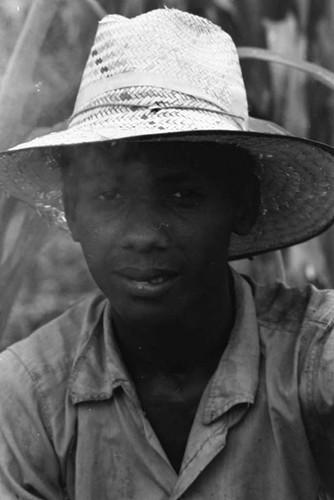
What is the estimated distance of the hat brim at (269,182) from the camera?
183 centimetres

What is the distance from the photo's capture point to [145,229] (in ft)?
5.73

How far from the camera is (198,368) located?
1995mm

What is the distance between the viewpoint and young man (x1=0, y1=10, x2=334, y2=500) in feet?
5.86

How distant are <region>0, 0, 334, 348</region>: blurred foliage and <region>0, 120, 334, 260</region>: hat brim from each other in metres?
0.29

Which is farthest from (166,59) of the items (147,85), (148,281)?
(148,281)

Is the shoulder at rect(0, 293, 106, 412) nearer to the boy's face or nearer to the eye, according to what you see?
the boy's face

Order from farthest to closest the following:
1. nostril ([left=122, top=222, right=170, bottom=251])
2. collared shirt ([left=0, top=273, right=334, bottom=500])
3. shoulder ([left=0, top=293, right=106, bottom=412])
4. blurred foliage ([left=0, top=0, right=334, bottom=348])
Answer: blurred foliage ([left=0, top=0, right=334, bottom=348]) < shoulder ([left=0, top=293, right=106, bottom=412]) < collared shirt ([left=0, top=273, right=334, bottom=500]) < nostril ([left=122, top=222, right=170, bottom=251])

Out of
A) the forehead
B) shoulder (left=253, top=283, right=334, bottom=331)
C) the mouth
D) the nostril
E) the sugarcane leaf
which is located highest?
the sugarcane leaf

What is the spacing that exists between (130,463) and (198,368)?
24cm

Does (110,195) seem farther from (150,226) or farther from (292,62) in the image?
(292,62)

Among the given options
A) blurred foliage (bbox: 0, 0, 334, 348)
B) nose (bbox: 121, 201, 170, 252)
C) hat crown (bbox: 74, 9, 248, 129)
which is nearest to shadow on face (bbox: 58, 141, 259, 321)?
nose (bbox: 121, 201, 170, 252)

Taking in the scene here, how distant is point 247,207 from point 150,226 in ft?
1.03

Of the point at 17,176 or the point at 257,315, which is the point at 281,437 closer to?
the point at 257,315

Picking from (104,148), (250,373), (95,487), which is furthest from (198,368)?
(104,148)
